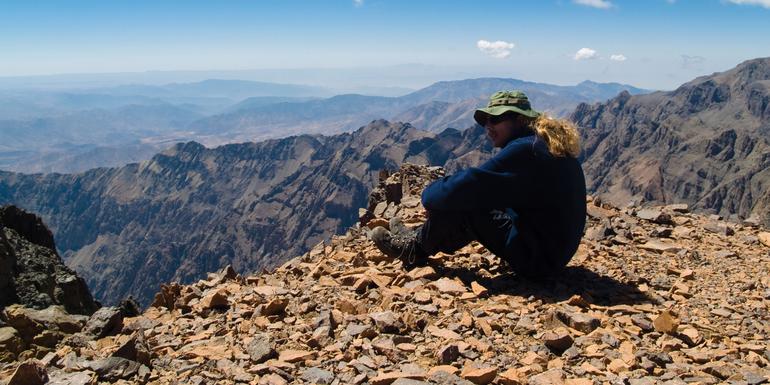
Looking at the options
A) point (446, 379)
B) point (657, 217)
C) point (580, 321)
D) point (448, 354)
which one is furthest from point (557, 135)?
point (657, 217)

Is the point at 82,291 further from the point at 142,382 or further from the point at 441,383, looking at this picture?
the point at 441,383

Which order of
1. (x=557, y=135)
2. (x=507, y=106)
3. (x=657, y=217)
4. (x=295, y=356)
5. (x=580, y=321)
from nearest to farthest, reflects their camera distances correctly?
(x=295, y=356) < (x=580, y=321) < (x=557, y=135) < (x=507, y=106) < (x=657, y=217)

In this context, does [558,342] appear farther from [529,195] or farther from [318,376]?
[318,376]

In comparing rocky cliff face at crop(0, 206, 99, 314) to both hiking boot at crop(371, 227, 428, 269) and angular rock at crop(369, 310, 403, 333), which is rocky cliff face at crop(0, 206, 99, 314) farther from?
angular rock at crop(369, 310, 403, 333)

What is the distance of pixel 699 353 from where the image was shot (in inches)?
235

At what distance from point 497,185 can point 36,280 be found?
29.6ft

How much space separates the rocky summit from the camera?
5672mm

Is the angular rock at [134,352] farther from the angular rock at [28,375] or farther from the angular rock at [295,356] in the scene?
the angular rock at [295,356]

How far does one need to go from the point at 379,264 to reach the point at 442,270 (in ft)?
5.10

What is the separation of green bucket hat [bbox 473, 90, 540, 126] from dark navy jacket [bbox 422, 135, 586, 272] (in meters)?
0.47

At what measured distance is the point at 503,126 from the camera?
789 centimetres

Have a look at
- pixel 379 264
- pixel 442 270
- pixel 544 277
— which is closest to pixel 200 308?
pixel 379 264

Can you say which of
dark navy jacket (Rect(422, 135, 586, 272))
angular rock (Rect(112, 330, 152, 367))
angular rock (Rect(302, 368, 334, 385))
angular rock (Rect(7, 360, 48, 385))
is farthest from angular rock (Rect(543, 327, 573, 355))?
angular rock (Rect(7, 360, 48, 385))

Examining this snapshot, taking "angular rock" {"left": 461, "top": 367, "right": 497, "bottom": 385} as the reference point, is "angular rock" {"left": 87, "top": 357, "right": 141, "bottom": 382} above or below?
below
